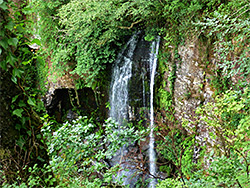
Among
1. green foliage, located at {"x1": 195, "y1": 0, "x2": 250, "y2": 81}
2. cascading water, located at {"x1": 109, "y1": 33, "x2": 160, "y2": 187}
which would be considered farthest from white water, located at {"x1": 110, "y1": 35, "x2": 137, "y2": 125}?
green foliage, located at {"x1": 195, "y1": 0, "x2": 250, "y2": 81}

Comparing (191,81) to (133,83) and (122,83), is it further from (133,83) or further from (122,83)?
(122,83)

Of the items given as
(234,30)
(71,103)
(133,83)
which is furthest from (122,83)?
(234,30)

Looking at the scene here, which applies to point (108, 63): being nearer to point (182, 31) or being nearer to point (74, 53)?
point (74, 53)

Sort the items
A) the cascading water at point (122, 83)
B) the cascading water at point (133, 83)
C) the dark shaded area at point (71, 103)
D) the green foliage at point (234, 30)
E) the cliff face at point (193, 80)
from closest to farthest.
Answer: the green foliage at point (234, 30) → the cliff face at point (193, 80) → the cascading water at point (133, 83) → the cascading water at point (122, 83) → the dark shaded area at point (71, 103)

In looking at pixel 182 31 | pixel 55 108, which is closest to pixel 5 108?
pixel 182 31

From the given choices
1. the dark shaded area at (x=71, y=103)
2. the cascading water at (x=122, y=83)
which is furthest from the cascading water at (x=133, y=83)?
the dark shaded area at (x=71, y=103)

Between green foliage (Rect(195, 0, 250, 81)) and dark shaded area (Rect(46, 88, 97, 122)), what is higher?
green foliage (Rect(195, 0, 250, 81))

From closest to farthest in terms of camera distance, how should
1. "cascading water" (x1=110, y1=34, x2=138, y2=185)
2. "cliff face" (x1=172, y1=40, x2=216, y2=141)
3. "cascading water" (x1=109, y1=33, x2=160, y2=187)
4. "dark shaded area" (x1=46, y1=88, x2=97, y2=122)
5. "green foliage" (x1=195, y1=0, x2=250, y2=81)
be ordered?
1. "green foliage" (x1=195, y1=0, x2=250, y2=81)
2. "cliff face" (x1=172, y1=40, x2=216, y2=141)
3. "cascading water" (x1=109, y1=33, x2=160, y2=187)
4. "cascading water" (x1=110, y1=34, x2=138, y2=185)
5. "dark shaded area" (x1=46, y1=88, x2=97, y2=122)

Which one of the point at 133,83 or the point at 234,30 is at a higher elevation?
the point at 234,30

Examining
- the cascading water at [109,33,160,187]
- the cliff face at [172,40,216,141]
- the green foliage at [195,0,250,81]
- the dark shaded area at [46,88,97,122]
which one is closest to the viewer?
the green foliage at [195,0,250,81]

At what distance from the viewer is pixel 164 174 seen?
5078mm

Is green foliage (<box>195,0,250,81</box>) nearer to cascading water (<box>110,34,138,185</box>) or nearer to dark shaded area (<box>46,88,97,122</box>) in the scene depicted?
cascading water (<box>110,34,138,185</box>)

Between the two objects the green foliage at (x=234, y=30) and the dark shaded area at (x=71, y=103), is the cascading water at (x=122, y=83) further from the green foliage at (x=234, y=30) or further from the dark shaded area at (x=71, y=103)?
the green foliage at (x=234, y=30)

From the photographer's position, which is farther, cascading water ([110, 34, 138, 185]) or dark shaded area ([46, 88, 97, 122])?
dark shaded area ([46, 88, 97, 122])
